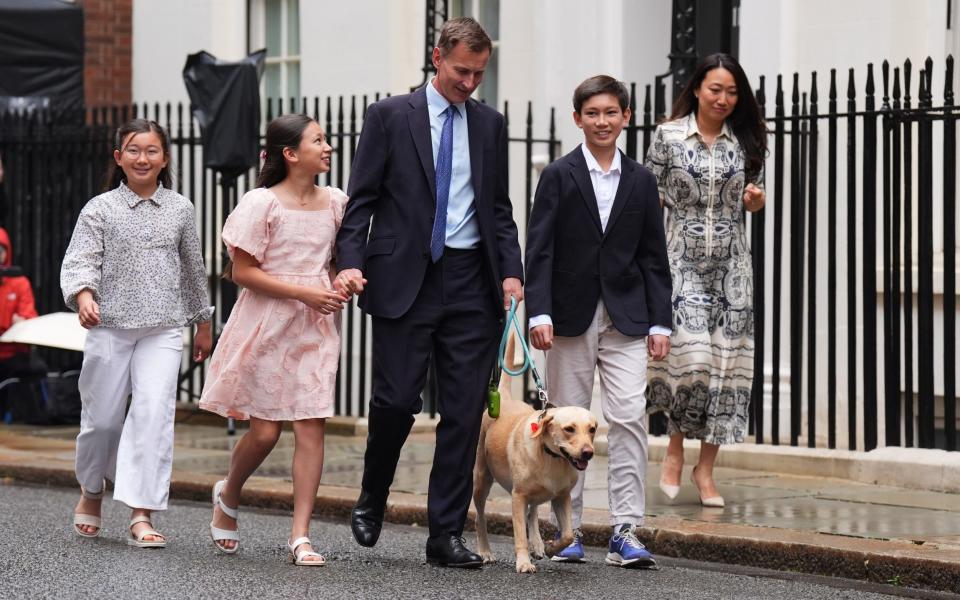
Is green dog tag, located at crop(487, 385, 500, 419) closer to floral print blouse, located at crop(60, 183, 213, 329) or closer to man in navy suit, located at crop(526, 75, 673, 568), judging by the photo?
man in navy suit, located at crop(526, 75, 673, 568)

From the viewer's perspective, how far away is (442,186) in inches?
253

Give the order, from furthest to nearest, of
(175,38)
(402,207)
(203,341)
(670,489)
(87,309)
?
(175,38)
(670,489)
(203,341)
(87,309)
(402,207)

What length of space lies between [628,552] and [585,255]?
45.2 inches

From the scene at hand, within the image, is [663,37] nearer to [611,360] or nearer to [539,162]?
[539,162]

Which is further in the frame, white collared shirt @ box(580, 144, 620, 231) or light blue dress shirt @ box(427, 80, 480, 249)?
white collared shirt @ box(580, 144, 620, 231)

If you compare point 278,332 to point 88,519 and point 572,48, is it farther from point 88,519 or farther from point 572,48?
point 572,48

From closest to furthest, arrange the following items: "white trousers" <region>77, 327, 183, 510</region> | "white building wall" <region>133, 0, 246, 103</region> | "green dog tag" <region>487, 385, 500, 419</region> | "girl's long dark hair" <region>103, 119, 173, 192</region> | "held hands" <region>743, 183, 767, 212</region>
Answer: "green dog tag" <region>487, 385, 500, 419</region>
"white trousers" <region>77, 327, 183, 510</region>
"girl's long dark hair" <region>103, 119, 173, 192</region>
"held hands" <region>743, 183, 767, 212</region>
"white building wall" <region>133, 0, 246, 103</region>

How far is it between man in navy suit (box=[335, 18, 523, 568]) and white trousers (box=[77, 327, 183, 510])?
3.59ft

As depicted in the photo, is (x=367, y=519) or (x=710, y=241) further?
(x=710, y=241)

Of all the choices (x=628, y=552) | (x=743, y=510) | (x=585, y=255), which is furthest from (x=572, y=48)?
(x=628, y=552)

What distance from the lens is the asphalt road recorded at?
236 inches

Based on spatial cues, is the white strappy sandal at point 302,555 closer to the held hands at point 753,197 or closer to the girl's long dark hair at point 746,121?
the held hands at point 753,197

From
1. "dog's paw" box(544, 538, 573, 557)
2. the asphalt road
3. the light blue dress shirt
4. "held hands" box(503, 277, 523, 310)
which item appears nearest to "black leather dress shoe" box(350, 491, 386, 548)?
the asphalt road

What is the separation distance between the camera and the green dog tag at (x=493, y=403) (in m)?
6.50
